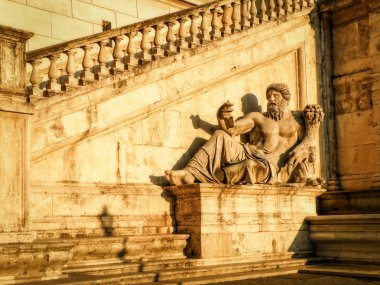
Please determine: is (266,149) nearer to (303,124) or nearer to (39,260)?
(303,124)

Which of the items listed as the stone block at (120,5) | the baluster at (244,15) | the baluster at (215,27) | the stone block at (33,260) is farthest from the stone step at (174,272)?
the stone block at (120,5)

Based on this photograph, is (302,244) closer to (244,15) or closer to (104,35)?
(244,15)

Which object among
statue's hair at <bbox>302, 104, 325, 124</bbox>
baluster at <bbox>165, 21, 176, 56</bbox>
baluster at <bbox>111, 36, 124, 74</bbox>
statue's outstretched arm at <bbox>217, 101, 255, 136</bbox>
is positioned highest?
baluster at <bbox>165, 21, 176, 56</bbox>

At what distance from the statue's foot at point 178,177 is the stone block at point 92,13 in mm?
4489

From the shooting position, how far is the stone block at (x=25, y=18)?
36.5 ft

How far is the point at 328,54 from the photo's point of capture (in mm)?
13062

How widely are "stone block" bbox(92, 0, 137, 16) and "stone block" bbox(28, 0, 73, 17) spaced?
25.5 inches

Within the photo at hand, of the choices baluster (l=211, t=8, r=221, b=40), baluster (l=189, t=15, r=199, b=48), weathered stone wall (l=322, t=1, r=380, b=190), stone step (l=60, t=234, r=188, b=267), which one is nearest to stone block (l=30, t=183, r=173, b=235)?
stone step (l=60, t=234, r=188, b=267)

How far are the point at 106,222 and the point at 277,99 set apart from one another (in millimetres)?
3917

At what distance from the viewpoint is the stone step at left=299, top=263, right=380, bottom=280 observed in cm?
823

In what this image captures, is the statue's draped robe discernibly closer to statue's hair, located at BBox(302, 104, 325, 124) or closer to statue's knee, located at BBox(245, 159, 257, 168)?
statue's knee, located at BBox(245, 159, 257, 168)

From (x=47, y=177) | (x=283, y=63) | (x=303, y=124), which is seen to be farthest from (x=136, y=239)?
(x=283, y=63)

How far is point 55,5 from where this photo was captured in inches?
468

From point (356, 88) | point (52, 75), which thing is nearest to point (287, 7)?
point (356, 88)
